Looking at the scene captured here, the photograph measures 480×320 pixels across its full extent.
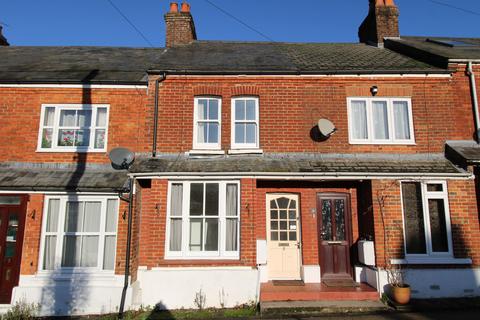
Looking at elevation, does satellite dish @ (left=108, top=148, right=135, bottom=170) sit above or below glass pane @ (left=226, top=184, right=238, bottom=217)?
above

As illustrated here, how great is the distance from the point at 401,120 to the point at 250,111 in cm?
459

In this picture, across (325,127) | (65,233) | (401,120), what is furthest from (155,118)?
(401,120)

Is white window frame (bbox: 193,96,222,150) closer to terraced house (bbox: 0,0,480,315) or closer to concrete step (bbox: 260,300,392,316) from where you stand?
terraced house (bbox: 0,0,480,315)

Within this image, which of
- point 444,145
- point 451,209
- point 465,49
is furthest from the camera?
point 465,49

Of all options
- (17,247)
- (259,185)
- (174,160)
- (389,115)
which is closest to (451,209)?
(389,115)

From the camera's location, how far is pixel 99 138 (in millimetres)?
9883

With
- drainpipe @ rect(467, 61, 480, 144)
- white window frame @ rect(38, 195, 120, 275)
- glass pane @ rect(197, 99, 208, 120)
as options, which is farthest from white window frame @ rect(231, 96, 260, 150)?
drainpipe @ rect(467, 61, 480, 144)

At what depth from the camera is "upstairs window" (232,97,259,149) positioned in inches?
392

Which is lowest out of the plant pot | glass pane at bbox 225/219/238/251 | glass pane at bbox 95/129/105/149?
the plant pot

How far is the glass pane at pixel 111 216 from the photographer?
29.7 feet

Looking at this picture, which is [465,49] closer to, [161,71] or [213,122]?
[213,122]

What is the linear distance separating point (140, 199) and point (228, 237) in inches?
109

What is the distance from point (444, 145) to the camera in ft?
32.0

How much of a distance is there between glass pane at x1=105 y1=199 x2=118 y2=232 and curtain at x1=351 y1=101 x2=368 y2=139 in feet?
23.6
